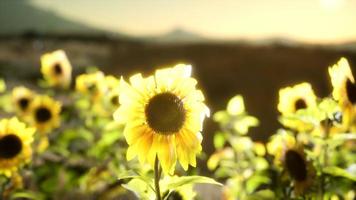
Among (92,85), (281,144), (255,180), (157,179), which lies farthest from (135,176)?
(92,85)

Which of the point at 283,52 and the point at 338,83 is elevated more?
the point at 283,52

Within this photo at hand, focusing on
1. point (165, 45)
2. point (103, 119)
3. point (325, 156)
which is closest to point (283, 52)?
point (165, 45)

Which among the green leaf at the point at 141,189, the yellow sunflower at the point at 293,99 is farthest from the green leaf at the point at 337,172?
the green leaf at the point at 141,189

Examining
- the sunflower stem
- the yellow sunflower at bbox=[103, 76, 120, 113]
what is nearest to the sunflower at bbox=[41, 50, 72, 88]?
the yellow sunflower at bbox=[103, 76, 120, 113]

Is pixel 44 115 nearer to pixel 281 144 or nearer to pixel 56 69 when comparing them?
pixel 56 69

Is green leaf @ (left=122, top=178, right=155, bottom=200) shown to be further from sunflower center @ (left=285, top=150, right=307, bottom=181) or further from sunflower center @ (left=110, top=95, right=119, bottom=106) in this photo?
sunflower center @ (left=110, top=95, right=119, bottom=106)

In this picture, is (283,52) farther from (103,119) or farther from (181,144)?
(181,144)

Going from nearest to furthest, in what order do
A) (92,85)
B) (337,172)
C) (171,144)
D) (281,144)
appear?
(171,144), (337,172), (281,144), (92,85)

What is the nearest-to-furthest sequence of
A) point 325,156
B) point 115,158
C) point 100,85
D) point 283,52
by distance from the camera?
1. point 325,156
2. point 115,158
3. point 100,85
4. point 283,52
